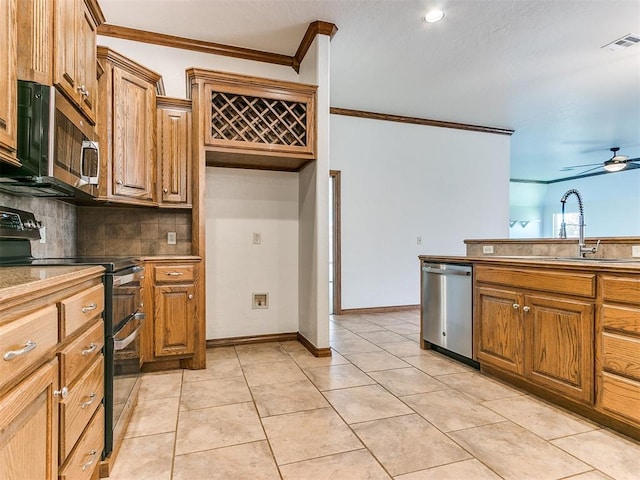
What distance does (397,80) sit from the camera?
4.25 m

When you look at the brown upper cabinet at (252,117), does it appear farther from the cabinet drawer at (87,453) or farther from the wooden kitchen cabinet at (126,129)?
the cabinet drawer at (87,453)

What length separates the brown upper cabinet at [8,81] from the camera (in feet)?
4.33

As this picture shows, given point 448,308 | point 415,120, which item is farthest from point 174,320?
point 415,120

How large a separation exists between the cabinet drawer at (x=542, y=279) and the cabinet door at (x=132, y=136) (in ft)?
8.85

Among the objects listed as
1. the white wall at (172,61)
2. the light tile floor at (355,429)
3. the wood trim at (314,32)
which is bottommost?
the light tile floor at (355,429)

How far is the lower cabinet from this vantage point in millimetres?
2779

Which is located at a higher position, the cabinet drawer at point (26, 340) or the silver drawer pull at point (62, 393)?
the cabinet drawer at point (26, 340)

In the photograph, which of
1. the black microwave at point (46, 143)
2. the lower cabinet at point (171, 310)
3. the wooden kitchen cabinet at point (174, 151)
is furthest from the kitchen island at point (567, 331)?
the black microwave at point (46, 143)

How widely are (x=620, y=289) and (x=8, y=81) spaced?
2.83m

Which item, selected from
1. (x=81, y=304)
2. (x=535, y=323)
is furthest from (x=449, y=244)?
(x=81, y=304)

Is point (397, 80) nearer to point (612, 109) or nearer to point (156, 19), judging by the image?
point (156, 19)

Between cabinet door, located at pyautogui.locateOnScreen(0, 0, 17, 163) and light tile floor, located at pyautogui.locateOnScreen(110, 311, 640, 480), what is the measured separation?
1.40 m

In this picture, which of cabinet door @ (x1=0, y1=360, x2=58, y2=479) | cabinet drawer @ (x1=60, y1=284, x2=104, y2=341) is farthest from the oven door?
cabinet door @ (x1=0, y1=360, x2=58, y2=479)

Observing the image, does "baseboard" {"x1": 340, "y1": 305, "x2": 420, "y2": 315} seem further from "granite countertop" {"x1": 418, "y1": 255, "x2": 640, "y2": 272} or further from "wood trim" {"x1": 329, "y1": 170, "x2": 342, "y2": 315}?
"granite countertop" {"x1": 418, "y1": 255, "x2": 640, "y2": 272}
